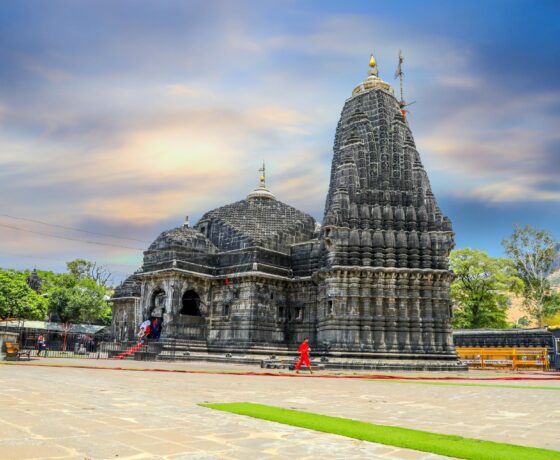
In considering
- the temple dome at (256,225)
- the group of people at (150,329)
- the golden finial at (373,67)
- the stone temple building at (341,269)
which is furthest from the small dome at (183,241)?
the golden finial at (373,67)

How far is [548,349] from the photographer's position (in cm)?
3638

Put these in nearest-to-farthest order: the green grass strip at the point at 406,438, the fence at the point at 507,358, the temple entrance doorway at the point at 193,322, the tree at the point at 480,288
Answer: the green grass strip at the point at 406,438, the temple entrance doorway at the point at 193,322, the fence at the point at 507,358, the tree at the point at 480,288

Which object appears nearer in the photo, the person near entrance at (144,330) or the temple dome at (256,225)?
the person near entrance at (144,330)

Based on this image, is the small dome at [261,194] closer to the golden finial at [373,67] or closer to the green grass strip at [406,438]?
the golden finial at [373,67]

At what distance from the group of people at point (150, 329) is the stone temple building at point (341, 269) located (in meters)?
0.75

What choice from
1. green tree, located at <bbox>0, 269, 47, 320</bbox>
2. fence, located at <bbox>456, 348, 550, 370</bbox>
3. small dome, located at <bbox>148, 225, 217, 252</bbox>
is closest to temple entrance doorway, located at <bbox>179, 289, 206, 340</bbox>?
small dome, located at <bbox>148, 225, 217, 252</bbox>

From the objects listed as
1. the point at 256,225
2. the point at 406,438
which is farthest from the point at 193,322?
the point at 406,438

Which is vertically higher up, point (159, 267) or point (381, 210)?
point (381, 210)

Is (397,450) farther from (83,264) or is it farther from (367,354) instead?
(83,264)

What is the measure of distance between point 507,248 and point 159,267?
117ft

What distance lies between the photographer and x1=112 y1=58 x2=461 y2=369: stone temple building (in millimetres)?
28766

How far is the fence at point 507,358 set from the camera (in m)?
33.3

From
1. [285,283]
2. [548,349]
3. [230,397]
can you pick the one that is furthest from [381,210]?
[230,397]

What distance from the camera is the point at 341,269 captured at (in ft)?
94.8
